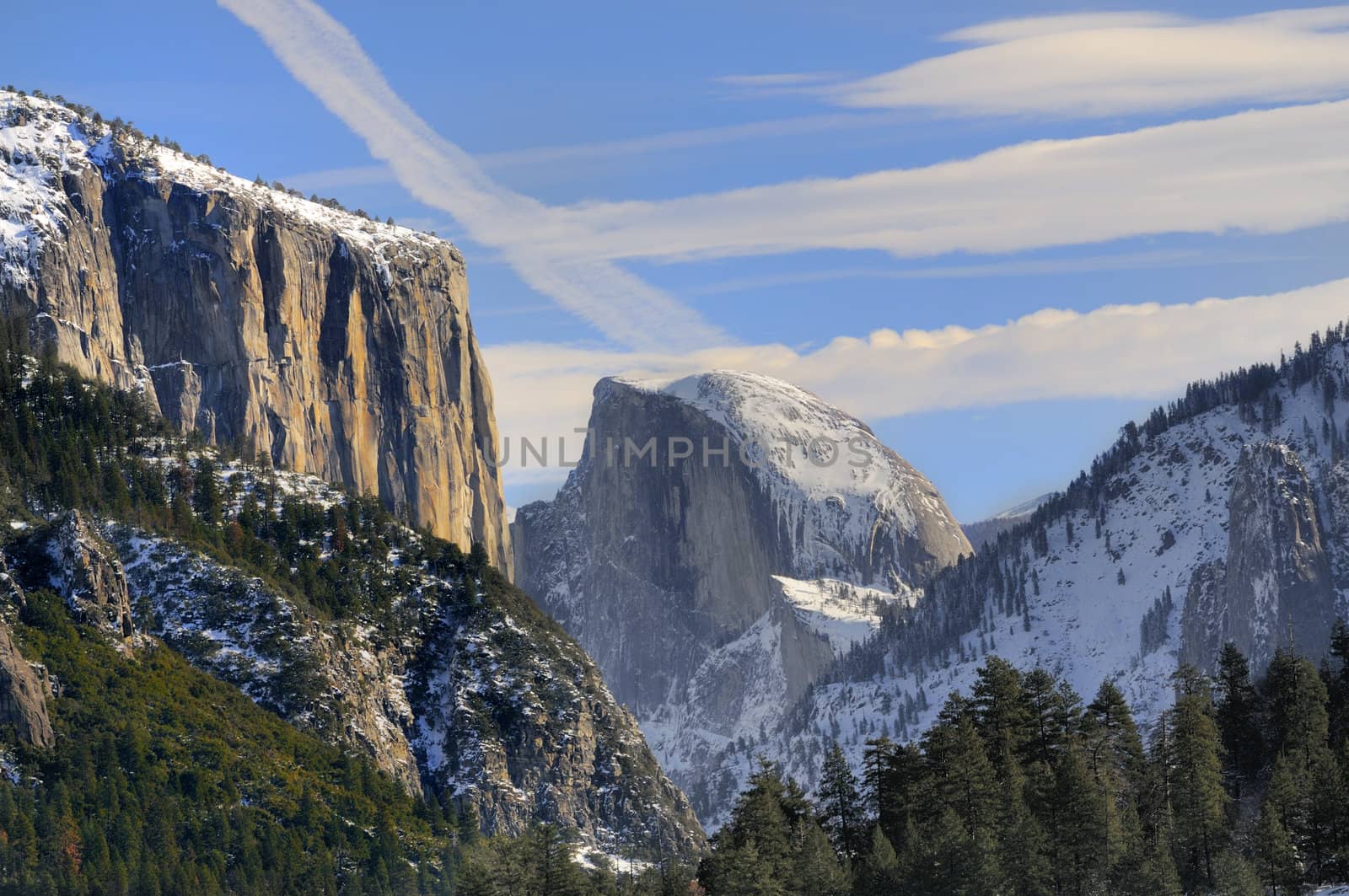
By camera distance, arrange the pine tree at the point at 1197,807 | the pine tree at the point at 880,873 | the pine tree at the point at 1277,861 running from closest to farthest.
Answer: the pine tree at the point at 1277,861, the pine tree at the point at 880,873, the pine tree at the point at 1197,807

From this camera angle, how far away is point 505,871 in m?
192

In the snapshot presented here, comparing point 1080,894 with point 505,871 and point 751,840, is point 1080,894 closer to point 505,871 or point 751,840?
point 751,840

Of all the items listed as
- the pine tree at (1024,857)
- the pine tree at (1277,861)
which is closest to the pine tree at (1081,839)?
the pine tree at (1024,857)

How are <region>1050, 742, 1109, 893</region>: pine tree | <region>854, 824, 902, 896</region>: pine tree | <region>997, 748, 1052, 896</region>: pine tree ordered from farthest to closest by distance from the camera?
<region>854, 824, 902, 896</region>: pine tree < <region>1050, 742, 1109, 893</region>: pine tree < <region>997, 748, 1052, 896</region>: pine tree

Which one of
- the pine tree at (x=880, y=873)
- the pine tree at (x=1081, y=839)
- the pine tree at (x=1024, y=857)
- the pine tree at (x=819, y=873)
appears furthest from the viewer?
the pine tree at (x=819, y=873)

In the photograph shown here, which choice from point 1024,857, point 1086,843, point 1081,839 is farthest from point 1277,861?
point 1024,857

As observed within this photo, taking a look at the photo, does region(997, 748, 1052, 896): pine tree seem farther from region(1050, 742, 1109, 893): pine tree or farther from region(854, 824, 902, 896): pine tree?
region(854, 824, 902, 896): pine tree

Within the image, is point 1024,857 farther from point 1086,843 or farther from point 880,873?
point 880,873

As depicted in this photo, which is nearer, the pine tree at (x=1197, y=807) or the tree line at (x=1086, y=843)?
the tree line at (x=1086, y=843)

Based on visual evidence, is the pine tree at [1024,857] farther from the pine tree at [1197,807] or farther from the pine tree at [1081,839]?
the pine tree at [1197,807]

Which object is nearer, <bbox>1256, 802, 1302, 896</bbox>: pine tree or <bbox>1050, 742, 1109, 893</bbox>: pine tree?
<bbox>1256, 802, 1302, 896</bbox>: pine tree

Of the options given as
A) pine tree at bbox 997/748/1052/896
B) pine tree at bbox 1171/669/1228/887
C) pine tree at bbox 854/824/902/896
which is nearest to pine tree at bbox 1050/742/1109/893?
pine tree at bbox 997/748/1052/896

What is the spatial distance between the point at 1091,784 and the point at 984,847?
12131 mm

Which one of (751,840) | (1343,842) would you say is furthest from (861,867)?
(1343,842)
